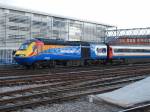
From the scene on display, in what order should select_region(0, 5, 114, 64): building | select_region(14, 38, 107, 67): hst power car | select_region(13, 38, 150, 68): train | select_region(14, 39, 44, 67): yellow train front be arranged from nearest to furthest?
select_region(14, 39, 44, 67): yellow train front < select_region(14, 38, 107, 67): hst power car < select_region(13, 38, 150, 68): train < select_region(0, 5, 114, 64): building

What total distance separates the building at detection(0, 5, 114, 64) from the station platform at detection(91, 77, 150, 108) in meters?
26.7

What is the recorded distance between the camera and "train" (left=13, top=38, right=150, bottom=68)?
30359mm

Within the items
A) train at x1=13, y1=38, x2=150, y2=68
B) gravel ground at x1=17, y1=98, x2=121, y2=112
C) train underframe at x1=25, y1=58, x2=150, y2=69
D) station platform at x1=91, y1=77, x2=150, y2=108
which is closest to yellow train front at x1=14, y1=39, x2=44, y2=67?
train at x1=13, y1=38, x2=150, y2=68

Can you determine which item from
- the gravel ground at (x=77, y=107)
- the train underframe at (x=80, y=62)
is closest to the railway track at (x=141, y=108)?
the gravel ground at (x=77, y=107)

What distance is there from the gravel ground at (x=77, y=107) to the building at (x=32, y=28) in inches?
1092

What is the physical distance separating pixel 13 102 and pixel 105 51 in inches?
1118

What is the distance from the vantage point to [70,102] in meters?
12.6

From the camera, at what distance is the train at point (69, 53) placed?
30359mm

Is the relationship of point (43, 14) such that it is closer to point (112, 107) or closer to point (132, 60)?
point (132, 60)

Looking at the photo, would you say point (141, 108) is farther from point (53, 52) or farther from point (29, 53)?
point (53, 52)

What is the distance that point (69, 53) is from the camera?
33844 mm

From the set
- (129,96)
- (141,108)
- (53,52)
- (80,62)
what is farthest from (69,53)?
(141,108)

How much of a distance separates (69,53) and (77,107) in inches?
874

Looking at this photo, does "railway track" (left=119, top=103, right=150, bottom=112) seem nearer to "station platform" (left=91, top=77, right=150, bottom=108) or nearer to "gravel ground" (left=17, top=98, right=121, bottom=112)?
"station platform" (left=91, top=77, right=150, bottom=108)
